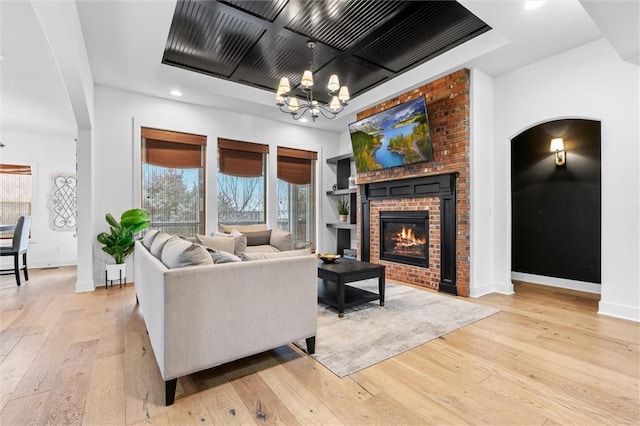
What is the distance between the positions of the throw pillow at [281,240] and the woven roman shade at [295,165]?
1609 mm

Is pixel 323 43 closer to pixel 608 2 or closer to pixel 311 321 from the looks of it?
pixel 608 2

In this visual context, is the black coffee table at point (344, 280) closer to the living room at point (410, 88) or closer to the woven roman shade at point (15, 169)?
the living room at point (410, 88)

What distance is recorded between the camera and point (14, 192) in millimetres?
5793

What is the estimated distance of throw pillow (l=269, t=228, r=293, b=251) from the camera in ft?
15.2

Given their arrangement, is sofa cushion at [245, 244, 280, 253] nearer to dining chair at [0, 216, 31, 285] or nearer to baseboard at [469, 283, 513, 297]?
baseboard at [469, 283, 513, 297]

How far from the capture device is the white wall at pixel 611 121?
9.84 feet

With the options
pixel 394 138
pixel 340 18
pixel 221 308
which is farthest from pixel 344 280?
pixel 340 18

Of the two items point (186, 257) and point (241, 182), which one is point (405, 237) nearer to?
point (241, 182)

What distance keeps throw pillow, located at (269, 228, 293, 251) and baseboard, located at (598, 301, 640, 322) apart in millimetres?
3675

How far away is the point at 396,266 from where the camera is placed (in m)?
4.80

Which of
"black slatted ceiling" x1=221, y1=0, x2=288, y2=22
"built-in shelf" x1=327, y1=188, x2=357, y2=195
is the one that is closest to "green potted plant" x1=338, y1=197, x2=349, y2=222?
"built-in shelf" x1=327, y1=188, x2=357, y2=195

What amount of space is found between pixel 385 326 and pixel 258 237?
2.77m

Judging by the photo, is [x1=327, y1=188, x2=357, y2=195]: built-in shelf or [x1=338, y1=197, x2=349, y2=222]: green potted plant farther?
[x1=338, y1=197, x2=349, y2=222]: green potted plant

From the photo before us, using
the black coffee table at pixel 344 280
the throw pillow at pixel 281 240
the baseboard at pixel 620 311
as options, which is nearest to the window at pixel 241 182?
the throw pillow at pixel 281 240
